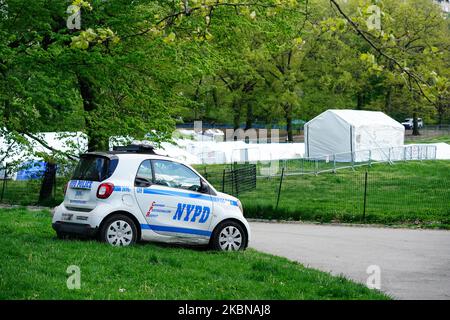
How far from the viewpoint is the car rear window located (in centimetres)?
1150

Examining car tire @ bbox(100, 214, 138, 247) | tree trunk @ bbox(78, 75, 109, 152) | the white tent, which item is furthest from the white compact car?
the white tent

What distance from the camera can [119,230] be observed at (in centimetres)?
1132

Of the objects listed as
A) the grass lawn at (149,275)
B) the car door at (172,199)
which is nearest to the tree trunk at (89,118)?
the car door at (172,199)

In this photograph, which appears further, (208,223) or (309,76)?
(309,76)

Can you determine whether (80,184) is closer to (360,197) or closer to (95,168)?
(95,168)

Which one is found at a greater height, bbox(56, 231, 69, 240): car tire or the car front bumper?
the car front bumper

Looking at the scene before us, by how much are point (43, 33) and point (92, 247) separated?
12.1 m

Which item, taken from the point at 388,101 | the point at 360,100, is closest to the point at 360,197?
the point at 388,101

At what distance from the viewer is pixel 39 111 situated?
21.5m

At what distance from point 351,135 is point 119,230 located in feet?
102

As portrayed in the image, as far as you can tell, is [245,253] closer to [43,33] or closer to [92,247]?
[92,247]

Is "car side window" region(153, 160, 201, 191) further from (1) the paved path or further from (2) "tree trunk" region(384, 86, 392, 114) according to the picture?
(2) "tree trunk" region(384, 86, 392, 114)

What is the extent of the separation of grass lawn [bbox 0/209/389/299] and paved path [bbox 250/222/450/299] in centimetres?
107
